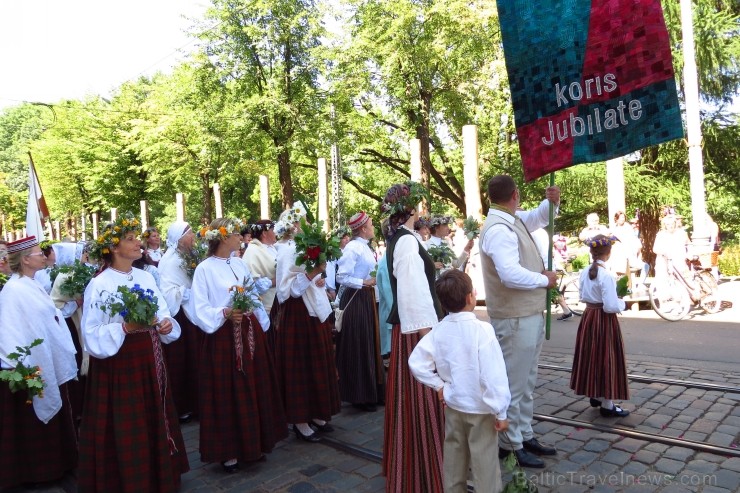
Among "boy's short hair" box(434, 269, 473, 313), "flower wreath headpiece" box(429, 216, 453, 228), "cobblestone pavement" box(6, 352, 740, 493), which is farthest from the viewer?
"flower wreath headpiece" box(429, 216, 453, 228)

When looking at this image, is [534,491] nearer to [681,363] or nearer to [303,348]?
[303,348]

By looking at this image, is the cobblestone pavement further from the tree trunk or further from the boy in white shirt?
the tree trunk

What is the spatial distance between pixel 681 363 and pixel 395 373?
5.04 meters

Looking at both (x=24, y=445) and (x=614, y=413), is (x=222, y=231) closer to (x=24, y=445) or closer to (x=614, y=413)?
(x=24, y=445)

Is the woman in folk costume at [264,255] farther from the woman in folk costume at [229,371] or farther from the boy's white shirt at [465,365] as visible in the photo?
the boy's white shirt at [465,365]

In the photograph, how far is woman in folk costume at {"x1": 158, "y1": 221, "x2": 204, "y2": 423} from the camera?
19.1 ft

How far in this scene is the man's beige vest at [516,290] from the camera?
4281 mm

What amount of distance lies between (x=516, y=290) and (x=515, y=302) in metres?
0.09

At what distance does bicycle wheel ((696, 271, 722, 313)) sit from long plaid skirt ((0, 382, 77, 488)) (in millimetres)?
10532

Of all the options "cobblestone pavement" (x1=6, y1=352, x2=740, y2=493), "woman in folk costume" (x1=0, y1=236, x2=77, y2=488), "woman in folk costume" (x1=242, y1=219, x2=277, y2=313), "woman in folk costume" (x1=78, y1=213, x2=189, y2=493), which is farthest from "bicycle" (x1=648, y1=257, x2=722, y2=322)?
"woman in folk costume" (x1=0, y1=236, x2=77, y2=488)

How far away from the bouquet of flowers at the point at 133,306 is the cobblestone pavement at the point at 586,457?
4.87ft

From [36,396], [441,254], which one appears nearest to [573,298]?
[441,254]

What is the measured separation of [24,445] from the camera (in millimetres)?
4570

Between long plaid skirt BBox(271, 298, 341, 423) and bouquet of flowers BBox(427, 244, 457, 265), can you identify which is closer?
long plaid skirt BBox(271, 298, 341, 423)
